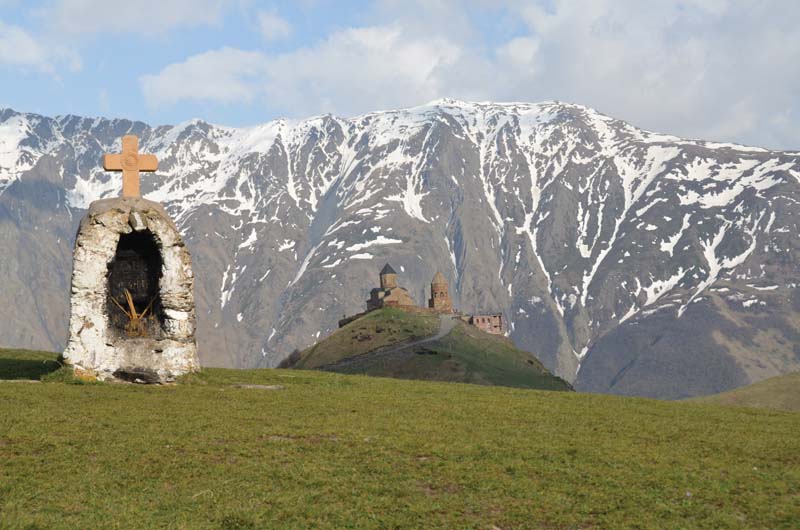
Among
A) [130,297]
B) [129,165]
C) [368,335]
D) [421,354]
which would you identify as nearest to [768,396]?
[421,354]

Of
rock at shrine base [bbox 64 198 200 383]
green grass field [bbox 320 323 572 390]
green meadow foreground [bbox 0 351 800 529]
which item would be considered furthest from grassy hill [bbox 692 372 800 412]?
rock at shrine base [bbox 64 198 200 383]

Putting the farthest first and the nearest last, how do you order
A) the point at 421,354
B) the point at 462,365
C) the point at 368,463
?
1. the point at 421,354
2. the point at 462,365
3. the point at 368,463

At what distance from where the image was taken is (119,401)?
32.6 metres

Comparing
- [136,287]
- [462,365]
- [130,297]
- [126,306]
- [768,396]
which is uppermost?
[462,365]

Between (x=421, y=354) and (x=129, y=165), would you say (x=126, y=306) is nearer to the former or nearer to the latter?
(x=129, y=165)

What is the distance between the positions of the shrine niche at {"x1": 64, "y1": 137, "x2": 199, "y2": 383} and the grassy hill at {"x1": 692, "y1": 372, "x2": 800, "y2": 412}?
2074 inches

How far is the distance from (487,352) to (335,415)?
104m

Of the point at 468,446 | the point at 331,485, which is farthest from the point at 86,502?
the point at 468,446

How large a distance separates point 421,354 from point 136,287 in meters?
81.4

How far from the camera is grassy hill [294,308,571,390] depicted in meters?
A: 112

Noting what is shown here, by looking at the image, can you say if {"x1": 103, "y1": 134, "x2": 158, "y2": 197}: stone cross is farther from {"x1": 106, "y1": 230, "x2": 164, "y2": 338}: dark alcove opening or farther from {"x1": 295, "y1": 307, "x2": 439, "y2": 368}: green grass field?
{"x1": 295, "y1": 307, "x2": 439, "y2": 368}: green grass field

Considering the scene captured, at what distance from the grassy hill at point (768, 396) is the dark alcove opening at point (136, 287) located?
5233cm

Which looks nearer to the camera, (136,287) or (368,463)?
(368,463)

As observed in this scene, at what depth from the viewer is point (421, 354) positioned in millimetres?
121688
